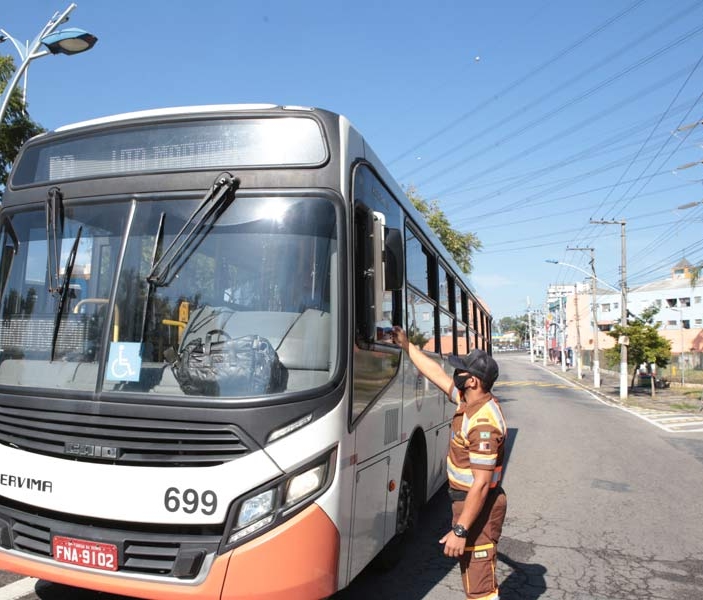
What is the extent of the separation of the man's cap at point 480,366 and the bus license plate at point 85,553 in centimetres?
201

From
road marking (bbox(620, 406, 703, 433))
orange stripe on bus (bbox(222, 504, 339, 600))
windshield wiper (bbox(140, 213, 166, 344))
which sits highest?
windshield wiper (bbox(140, 213, 166, 344))

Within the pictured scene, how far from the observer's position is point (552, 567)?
560 cm

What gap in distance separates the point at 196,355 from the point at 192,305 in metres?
0.29

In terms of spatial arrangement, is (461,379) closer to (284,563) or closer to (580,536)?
(284,563)

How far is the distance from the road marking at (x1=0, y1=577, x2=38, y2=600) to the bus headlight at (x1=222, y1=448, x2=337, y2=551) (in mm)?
2243

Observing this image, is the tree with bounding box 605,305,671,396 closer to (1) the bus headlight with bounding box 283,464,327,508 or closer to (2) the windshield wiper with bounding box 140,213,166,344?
(1) the bus headlight with bounding box 283,464,327,508

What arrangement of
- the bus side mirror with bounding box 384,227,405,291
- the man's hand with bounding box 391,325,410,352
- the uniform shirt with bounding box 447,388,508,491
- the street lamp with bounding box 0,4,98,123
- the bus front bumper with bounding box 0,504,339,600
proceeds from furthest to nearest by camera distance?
the street lamp with bounding box 0,4,98,123
the man's hand with bounding box 391,325,410,352
the bus side mirror with bounding box 384,227,405,291
the uniform shirt with bounding box 447,388,508,491
the bus front bumper with bounding box 0,504,339,600

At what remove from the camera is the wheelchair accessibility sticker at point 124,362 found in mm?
3494

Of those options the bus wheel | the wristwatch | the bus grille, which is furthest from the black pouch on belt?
the bus wheel

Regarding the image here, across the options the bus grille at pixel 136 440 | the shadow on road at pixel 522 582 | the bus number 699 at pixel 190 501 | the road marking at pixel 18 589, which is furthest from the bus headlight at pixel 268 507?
the shadow on road at pixel 522 582

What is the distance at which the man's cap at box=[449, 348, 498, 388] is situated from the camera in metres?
3.58

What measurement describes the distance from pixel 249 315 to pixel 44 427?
1.26 m

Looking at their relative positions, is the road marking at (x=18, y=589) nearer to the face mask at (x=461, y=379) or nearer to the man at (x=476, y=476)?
the man at (x=476, y=476)

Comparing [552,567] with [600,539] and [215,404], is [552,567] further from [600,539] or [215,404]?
[215,404]
